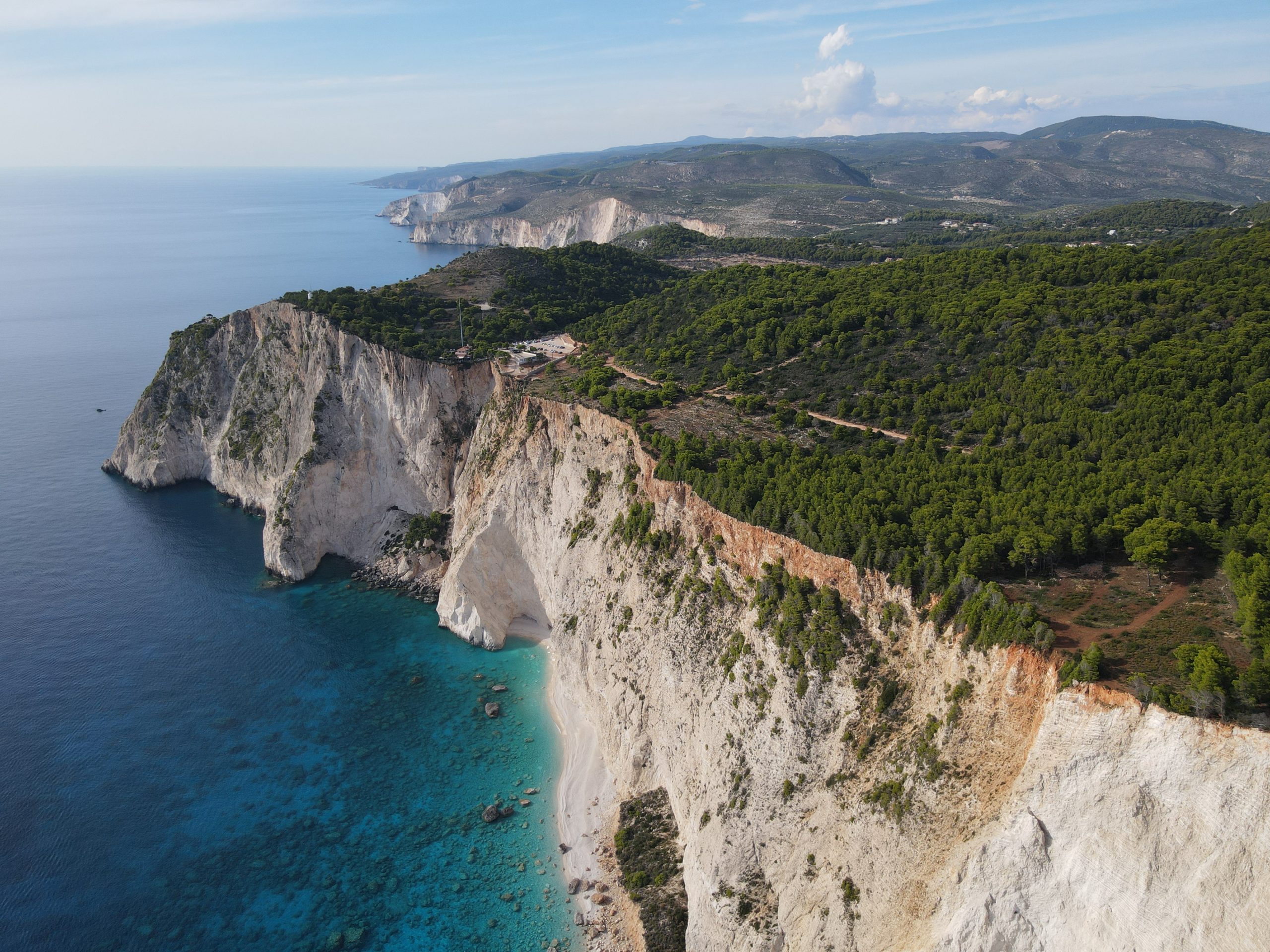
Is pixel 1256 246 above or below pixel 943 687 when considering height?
above

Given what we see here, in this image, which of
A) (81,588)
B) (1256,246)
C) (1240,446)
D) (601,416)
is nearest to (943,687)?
(1240,446)

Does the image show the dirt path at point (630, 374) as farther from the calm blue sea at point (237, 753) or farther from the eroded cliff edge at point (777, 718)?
the calm blue sea at point (237, 753)

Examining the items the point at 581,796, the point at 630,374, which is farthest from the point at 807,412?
the point at 581,796

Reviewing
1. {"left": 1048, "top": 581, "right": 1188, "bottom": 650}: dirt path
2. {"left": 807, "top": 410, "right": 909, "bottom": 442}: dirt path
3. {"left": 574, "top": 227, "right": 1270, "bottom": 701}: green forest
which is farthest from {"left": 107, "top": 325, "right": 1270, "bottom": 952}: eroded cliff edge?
{"left": 807, "top": 410, "right": 909, "bottom": 442}: dirt path

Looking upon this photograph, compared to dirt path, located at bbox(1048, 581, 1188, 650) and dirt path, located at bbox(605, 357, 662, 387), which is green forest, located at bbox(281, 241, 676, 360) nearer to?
dirt path, located at bbox(605, 357, 662, 387)

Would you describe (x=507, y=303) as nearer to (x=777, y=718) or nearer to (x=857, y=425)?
(x=857, y=425)

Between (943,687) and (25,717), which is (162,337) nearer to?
(25,717)
